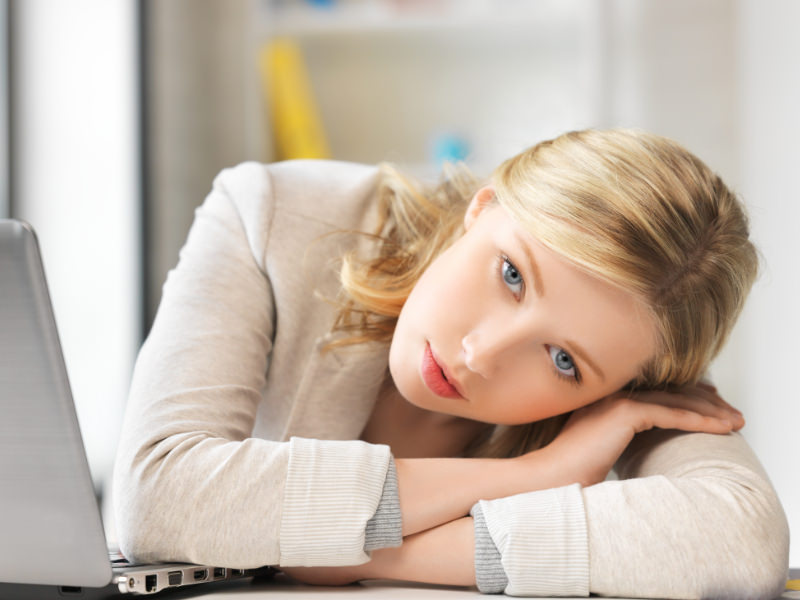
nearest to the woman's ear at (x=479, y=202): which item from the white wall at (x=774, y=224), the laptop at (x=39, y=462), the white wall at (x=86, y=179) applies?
the laptop at (x=39, y=462)

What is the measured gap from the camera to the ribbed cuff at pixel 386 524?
31.3 inches

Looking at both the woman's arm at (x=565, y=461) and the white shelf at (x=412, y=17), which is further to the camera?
the white shelf at (x=412, y=17)

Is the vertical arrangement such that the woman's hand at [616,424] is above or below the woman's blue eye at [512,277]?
below

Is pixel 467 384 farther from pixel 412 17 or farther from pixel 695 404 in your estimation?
pixel 412 17

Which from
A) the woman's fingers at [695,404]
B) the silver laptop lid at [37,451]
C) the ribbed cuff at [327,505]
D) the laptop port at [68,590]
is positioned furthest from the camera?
the woman's fingers at [695,404]

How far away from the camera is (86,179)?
217 centimetres

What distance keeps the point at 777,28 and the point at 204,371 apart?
1.76 metres

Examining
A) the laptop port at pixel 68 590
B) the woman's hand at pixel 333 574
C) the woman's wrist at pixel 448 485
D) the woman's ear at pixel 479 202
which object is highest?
the woman's ear at pixel 479 202

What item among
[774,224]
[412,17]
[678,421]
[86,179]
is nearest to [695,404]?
[678,421]

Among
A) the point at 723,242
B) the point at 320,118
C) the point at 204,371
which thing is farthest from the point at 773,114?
the point at 204,371

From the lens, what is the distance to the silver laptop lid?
1.85 ft

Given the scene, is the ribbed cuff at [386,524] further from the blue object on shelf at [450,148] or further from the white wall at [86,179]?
the blue object on shelf at [450,148]

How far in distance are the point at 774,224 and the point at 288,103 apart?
129cm

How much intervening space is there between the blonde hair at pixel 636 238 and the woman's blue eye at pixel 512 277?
0.14 ft
